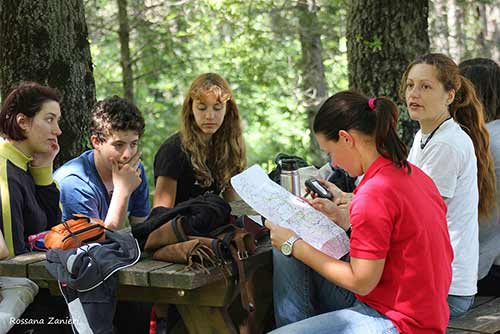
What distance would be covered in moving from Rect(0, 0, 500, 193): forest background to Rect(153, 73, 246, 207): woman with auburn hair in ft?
3.20

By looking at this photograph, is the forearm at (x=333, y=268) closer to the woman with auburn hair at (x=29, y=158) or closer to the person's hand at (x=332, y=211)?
the person's hand at (x=332, y=211)

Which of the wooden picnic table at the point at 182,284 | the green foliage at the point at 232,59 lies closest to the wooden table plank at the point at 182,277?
the wooden picnic table at the point at 182,284

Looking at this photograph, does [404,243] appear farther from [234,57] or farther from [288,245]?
[234,57]

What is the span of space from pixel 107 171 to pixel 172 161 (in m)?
0.43

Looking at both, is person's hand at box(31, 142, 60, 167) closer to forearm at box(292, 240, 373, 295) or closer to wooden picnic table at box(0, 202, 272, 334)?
wooden picnic table at box(0, 202, 272, 334)

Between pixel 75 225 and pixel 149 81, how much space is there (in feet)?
28.1

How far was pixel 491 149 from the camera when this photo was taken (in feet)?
13.0

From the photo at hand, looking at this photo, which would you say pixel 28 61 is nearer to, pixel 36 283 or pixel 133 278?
pixel 36 283

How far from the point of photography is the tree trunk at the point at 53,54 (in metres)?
5.05

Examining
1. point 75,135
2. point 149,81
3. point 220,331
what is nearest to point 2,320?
point 220,331

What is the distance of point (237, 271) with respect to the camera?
322 centimetres

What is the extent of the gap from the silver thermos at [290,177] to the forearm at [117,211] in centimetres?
94

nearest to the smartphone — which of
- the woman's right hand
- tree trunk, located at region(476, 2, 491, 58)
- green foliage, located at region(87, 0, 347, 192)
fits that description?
the woman's right hand

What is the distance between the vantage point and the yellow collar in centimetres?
378
